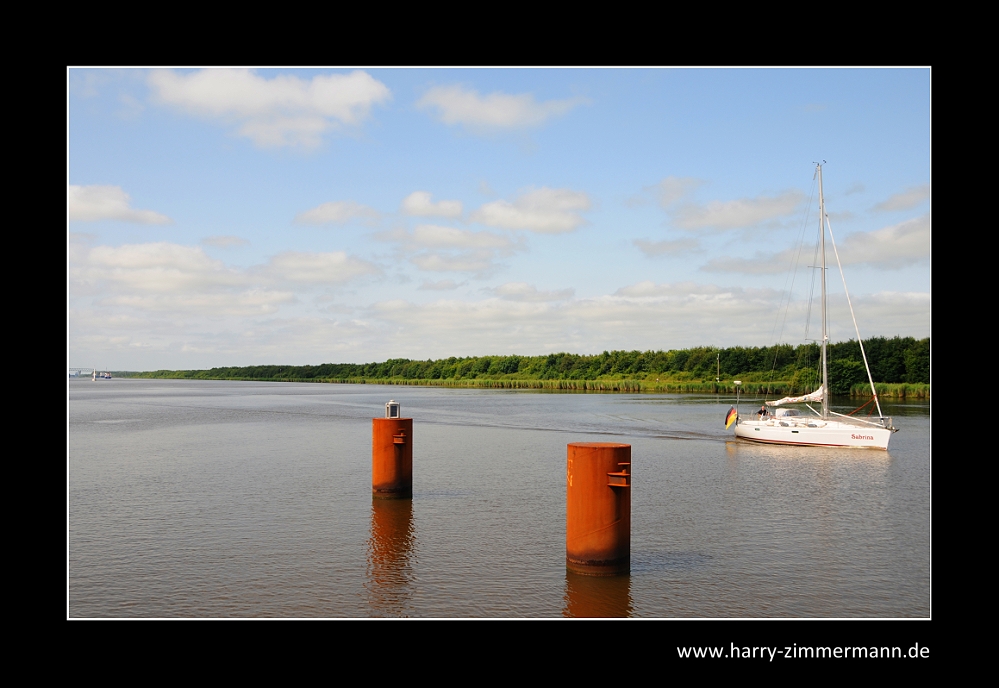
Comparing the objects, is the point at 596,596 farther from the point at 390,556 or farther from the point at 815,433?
the point at 815,433

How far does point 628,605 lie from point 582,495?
61.7 inches

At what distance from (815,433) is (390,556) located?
26.7m

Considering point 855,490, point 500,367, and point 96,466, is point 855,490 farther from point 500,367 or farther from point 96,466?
point 500,367

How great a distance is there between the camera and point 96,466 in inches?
963

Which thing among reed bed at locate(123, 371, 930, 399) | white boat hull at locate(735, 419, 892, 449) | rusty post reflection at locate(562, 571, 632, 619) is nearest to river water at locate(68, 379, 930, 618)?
rusty post reflection at locate(562, 571, 632, 619)

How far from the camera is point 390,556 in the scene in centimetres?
1241

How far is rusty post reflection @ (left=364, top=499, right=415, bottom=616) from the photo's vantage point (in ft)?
33.0

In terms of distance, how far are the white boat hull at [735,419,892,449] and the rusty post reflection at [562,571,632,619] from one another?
2545 cm

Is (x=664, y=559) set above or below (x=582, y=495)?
below

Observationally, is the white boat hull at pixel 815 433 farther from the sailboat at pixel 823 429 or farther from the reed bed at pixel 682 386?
the reed bed at pixel 682 386

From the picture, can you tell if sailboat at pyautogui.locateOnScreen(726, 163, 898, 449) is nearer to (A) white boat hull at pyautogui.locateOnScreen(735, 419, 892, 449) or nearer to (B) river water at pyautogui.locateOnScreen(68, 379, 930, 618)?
(A) white boat hull at pyautogui.locateOnScreen(735, 419, 892, 449)
